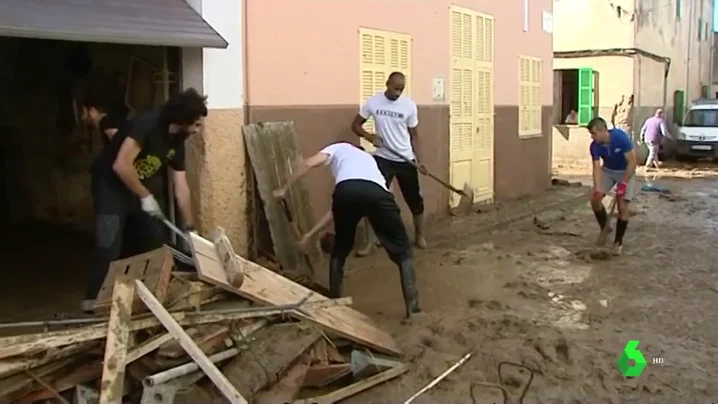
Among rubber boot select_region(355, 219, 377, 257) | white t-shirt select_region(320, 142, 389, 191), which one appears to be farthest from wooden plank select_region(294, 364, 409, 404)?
rubber boot select_region(355, 219, 377, 257)

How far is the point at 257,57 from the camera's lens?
755cm

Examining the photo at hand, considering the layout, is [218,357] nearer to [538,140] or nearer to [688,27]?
[538,140]

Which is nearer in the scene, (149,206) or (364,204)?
(149,206)

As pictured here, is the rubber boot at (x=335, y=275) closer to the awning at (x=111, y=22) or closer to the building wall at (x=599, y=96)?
the awning at (x=111, y=22)

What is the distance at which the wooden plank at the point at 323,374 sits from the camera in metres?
4.64

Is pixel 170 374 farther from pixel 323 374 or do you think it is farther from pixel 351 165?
pixel 351 165

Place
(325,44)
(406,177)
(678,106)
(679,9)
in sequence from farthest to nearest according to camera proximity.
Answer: (678,106), (679,9), (406,177), (325,44)

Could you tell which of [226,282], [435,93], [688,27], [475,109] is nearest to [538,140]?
[475,109]

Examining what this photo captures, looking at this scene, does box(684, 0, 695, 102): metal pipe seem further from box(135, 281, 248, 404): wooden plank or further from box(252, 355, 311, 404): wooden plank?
box(135, 281, 248, 404): wooden plank

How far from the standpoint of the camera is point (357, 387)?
463 cm

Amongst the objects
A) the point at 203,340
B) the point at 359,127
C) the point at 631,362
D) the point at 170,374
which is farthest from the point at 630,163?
the point at 170,374

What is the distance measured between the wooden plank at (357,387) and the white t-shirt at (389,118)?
3.87 m

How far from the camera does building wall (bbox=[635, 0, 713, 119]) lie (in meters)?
23.3

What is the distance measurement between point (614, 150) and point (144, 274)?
553cm
